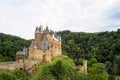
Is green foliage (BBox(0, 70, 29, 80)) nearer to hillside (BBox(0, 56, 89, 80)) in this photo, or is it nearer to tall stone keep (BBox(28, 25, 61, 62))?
hillside (BBox(0, 56, 89, 80))

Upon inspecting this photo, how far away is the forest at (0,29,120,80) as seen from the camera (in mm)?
79938

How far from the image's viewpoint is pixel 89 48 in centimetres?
9781

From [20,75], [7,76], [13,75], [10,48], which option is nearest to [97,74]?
[20,75]

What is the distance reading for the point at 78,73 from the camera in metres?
57.3

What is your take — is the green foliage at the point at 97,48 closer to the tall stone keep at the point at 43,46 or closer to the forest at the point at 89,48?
the forest at the point at 89,48

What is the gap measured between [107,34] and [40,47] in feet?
184

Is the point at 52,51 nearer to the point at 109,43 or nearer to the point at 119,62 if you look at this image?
the point at 119,62

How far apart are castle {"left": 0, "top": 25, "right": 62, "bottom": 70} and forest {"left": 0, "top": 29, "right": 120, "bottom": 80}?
47.0ft

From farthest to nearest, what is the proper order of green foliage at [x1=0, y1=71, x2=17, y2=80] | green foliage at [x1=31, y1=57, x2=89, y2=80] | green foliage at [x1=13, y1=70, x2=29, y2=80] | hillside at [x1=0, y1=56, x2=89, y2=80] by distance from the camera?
1. green foliage at [x1=31, y1=57, x2=89, y2=80]
2. green foliage at [x1=13, y1=70, x2=29, y2=80]
3. hillside at [x1=0, y1=56, x2=89, y2=80]
4. green foliage at [x1=0, y1=71, x2=17, y2=80]

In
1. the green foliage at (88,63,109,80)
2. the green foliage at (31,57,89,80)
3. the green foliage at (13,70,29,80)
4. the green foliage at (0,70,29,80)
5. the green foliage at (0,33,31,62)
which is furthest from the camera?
the green foliage at (0,33,31,62)

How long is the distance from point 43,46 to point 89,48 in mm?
43138

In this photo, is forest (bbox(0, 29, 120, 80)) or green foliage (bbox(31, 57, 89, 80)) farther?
forest (bbox(0, 29, 120, 80))

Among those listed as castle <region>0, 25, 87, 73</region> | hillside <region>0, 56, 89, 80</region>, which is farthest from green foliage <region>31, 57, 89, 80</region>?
castle <region>0, 25, 87, 73</region>

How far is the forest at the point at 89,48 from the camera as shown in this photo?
262 feet
